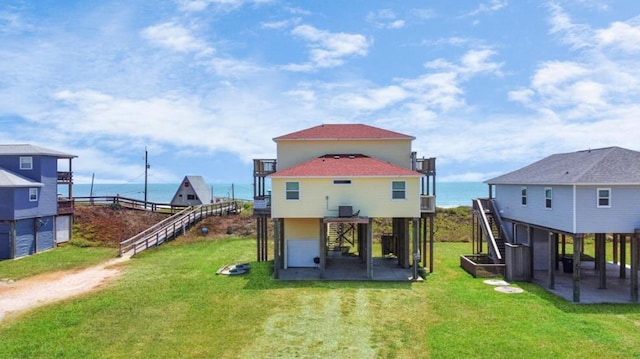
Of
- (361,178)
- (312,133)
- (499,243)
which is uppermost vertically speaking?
(312,133)

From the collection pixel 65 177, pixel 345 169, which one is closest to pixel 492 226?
pixel 345 169

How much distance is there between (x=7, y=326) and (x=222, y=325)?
7165 millimetres

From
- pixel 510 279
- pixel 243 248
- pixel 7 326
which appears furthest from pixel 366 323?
pixel 243 248

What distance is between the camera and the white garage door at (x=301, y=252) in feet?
72.9

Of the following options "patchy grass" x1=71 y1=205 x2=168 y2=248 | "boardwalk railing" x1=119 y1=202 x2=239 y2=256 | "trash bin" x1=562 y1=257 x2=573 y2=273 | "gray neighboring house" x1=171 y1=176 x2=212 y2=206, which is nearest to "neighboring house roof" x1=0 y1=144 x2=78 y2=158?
"patchy grass" x1=71 y1=205 x2=168 y2=248

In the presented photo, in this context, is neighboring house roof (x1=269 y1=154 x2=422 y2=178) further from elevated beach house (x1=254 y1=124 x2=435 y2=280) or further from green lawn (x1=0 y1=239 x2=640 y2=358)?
green lawn (x1=0 y1=239 x2=640 y2=358)

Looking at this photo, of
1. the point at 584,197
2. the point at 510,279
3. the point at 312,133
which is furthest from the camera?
the point at 312,133

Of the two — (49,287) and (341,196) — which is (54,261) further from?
(341,196)

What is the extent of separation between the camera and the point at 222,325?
12820mm

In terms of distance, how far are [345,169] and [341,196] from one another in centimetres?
145

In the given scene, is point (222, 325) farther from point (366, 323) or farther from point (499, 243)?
point (499, 243)

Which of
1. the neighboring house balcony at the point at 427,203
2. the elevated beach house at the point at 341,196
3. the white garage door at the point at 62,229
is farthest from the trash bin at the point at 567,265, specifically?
the white garage door at the point at 62,229

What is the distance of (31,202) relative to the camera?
26594 mm

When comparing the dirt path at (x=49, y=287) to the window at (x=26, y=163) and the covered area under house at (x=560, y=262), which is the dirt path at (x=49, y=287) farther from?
the covered area under house at (x=560, y=262)
